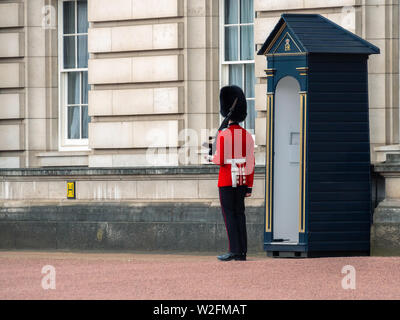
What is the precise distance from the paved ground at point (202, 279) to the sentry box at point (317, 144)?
0.58 m

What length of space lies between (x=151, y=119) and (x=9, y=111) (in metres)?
2.32

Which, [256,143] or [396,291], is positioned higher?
[256,143]

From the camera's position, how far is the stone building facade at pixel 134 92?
14.1 meters

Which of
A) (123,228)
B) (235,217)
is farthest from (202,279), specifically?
(123,228)

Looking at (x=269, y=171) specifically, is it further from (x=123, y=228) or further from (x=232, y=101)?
(x=123, y=228)

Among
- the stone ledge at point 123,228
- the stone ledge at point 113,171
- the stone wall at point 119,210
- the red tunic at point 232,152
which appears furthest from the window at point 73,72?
the red tunic at point 232,152

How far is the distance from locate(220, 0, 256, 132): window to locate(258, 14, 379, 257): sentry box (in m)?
2.79

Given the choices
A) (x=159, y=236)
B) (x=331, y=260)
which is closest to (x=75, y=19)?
(x=159, y=236)

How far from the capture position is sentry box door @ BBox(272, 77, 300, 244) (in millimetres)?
12266

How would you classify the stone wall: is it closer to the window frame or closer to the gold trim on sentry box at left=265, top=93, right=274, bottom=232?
the window frame
